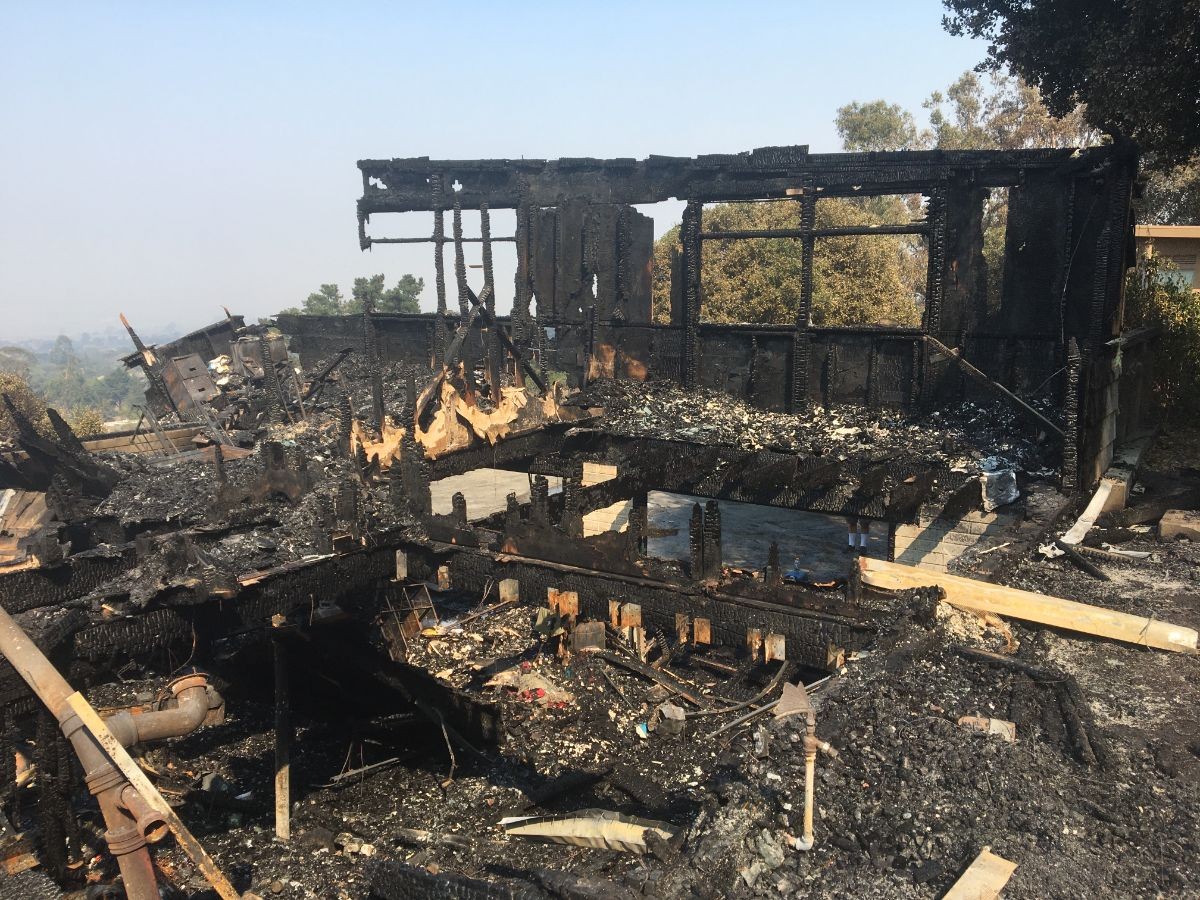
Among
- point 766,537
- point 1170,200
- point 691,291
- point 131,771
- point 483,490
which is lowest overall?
point 483,490

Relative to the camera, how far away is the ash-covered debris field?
14.1 feet

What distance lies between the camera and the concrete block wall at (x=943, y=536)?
10695 millimetres

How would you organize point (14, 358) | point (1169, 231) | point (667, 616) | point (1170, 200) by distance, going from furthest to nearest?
1. point (14, 358)
2. point (1170, 200)
3. point (1169, 231)
4. point (667, 616)

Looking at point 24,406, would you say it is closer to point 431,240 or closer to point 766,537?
point 431,240

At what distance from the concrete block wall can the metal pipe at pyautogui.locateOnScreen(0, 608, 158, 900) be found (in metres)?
9.23

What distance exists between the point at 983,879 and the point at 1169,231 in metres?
18.9

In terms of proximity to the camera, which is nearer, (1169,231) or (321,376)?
(1169,231)

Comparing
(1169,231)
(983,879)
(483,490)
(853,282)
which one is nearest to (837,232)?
(1169,231)

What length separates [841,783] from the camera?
4.55 metres

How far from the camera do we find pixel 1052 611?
660cm

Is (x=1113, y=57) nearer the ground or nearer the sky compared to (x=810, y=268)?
nearer the sky

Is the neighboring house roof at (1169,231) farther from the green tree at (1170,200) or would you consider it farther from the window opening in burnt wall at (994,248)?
the green tree at (1170,200)

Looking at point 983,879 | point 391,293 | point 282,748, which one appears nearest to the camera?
point 983,879

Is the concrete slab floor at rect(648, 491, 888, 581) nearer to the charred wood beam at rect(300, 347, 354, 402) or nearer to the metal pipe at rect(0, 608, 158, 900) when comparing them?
the charred wood beam at rect(300, 347, 354, 402)
